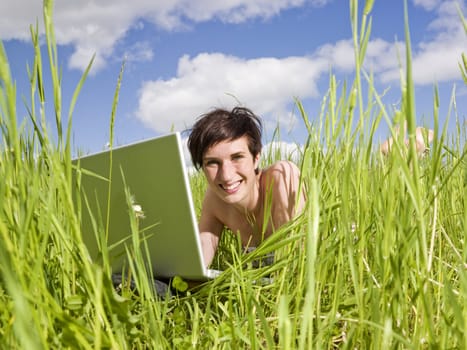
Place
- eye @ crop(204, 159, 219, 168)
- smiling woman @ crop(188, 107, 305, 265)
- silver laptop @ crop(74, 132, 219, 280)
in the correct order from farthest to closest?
eye @ crop(204, 159, 219, 168) → smiling woman @ crop(188, 107, 305, 265) → silver laptop @ crop(74, 132, 219, 280)

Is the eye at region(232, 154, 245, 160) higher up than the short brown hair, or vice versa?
the short brown hair

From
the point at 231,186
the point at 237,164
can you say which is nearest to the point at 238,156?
the point at 237,164

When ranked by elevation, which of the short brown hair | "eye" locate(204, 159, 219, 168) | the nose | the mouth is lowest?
the mouth

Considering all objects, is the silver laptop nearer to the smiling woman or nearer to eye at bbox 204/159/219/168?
the smiling woman

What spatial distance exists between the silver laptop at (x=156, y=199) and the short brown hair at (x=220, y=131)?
0.75 m

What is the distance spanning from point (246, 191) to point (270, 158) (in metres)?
0.90

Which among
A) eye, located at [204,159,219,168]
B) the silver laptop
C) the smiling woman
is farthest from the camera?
eye, located at [204,159,219,168]

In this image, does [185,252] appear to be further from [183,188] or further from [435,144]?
[435,144]

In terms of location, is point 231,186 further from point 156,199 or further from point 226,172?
point 156,199

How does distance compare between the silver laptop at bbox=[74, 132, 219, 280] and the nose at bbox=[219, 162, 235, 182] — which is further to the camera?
the nose at bbox=[219, 162, 235, 182]

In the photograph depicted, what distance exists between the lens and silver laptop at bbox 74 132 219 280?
170cm

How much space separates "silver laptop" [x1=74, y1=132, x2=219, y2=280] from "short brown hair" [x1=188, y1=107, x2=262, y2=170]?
75 centimetres

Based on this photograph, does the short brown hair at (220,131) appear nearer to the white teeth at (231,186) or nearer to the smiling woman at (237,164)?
the smiling woman at (237,164)

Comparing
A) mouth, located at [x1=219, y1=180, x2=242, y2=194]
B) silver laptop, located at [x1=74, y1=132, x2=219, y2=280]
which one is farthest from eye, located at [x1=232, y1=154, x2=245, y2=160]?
silver laptop, located at [x1=74, y1=132, x2=219, y2=280]
